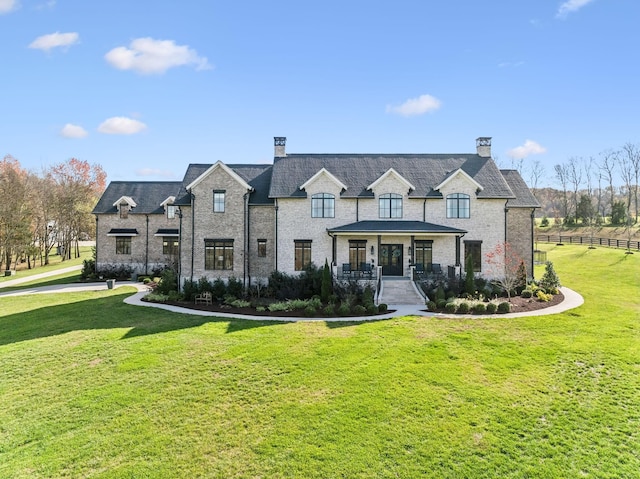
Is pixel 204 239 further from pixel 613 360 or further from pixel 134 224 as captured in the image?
pixel 613 360

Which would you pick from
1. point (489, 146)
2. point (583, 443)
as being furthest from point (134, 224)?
point (583, 443)

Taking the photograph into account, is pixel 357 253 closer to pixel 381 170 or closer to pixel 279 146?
pixel 381 170

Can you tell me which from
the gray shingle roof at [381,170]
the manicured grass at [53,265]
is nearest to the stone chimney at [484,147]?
the gray shingle roof at [381,170]

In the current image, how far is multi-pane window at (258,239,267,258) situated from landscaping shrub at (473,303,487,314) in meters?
13.4

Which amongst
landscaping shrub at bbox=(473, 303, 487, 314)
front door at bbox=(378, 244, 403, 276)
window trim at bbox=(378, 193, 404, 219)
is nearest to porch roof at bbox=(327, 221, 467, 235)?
window trim at bbox=(378, 193, 404, 219)

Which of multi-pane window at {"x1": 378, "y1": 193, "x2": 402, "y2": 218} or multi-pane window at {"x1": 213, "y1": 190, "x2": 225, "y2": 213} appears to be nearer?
multi-pane window at {"x1": 213, "y1": 190, "x2": 225, "y2": 213}

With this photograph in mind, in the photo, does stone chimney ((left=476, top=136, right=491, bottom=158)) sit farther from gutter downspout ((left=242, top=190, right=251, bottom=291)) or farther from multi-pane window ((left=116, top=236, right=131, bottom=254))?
multi-pane window ((left=116, top=236, right=131, bottom=254))

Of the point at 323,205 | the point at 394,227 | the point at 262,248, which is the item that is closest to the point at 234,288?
the point at 262,248

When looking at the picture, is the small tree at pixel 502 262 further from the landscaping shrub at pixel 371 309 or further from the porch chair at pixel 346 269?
the landscaping shrub at pixel 371 309

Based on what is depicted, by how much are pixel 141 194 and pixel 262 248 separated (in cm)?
1832

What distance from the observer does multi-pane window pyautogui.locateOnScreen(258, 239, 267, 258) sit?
24828 mm

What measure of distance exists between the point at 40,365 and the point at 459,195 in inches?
940

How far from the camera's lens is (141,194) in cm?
3597

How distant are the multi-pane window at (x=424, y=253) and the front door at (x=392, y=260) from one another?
115 cm
